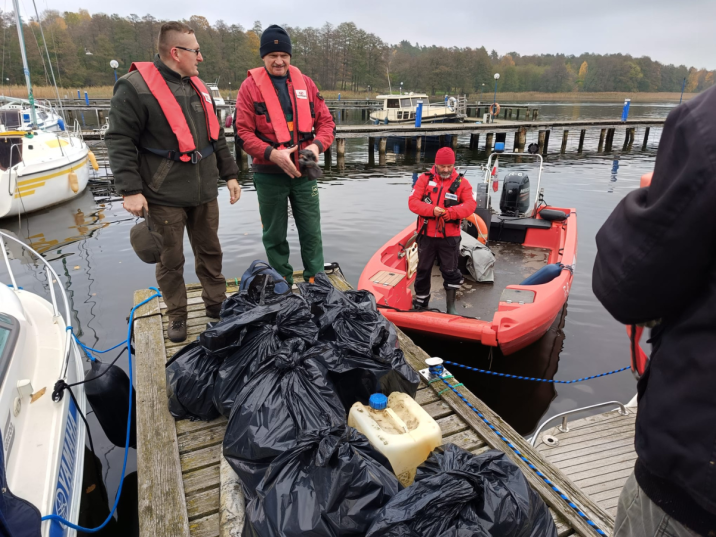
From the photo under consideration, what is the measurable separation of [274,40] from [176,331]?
2.38 meters

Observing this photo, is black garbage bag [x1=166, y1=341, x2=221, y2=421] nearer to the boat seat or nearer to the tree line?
the boat seat

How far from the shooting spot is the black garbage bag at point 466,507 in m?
1.39

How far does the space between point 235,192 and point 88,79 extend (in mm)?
62007

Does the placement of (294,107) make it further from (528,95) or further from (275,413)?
(528,95)

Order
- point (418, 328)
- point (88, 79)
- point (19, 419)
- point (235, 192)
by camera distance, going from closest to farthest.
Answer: point (19, 419)
point (235, 192)
point (418, 328)
point (88, 79)

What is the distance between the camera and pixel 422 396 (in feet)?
9.48

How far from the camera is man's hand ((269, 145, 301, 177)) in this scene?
134 inches

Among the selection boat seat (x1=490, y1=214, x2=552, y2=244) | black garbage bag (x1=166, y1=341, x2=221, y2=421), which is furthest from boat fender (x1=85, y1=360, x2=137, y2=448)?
boat seat (x1=490, y1=214, x2=552, y2=244)

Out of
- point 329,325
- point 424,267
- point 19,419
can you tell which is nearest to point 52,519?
point 19,419

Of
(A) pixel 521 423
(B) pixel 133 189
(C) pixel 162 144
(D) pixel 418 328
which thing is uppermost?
(C) pixel 162 144

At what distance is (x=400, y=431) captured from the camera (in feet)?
6.58

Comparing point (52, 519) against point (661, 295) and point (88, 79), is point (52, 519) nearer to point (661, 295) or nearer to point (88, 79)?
point (661, 295)

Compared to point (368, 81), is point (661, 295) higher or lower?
lower

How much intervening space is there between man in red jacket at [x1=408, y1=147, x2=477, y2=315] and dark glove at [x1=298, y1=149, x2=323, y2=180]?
134cm
